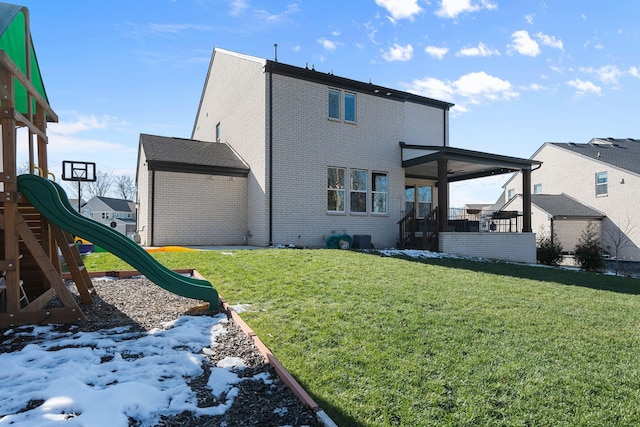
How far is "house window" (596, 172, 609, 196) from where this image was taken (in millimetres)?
23494

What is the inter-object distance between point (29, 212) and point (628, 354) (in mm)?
7477

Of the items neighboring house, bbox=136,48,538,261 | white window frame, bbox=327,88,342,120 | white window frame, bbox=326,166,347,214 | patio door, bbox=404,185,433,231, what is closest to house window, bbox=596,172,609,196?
neighboring house, bbox=136,48,538,261

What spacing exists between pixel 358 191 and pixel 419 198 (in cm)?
494

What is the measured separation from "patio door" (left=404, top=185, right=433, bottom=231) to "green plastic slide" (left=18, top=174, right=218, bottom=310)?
13.8 m

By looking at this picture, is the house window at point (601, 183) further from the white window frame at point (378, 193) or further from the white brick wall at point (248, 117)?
the white brick wall at point (248, 117)

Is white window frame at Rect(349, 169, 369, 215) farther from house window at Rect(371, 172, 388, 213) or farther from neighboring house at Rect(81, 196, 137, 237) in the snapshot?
neighboring house at Rect(81, 196, 137, 237)

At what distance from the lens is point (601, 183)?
23.8 metres

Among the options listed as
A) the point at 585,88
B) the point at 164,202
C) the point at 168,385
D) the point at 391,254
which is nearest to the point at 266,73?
the point at 164,202

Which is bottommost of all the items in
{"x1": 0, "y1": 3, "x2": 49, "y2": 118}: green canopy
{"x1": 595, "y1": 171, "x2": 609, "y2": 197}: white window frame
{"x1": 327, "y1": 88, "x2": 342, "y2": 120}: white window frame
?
{"x1": 595, "y1": 171, "x2": 609, "y2": 197}: white window frame

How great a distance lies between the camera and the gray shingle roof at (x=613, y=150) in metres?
23.2

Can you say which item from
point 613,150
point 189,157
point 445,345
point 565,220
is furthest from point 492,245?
point 613,150

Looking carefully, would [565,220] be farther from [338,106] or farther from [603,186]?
[338,106]

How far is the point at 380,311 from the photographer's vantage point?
Answer: 4.85m

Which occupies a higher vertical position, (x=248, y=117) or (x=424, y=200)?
(x=248, y=117)
